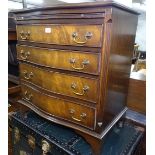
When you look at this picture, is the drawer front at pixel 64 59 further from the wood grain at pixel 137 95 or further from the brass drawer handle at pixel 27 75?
the wood grain at pixel 137 95

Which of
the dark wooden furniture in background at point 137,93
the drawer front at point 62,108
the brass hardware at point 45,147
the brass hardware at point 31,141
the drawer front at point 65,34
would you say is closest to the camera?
the drawer front at point 65,34

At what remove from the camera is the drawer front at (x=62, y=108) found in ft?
3.57

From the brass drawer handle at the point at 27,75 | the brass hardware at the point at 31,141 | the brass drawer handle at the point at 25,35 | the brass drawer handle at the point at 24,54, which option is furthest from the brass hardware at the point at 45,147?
the brass drawer handle at the point at 25,35

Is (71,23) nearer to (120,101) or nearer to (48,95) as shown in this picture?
(48,95)

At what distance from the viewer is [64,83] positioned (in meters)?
1.16

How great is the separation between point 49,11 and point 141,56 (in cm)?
122

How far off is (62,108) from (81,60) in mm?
373

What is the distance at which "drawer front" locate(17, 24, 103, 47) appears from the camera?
95 centimetres

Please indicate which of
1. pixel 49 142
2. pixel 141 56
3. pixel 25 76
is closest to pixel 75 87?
pixel 49 142

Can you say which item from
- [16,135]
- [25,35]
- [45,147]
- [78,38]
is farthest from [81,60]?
[16,135]

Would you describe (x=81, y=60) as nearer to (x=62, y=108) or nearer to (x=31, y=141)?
(x=62, y=108)

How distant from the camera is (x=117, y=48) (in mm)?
1044

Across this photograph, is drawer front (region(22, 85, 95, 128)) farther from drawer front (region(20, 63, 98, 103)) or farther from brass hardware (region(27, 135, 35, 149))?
brass hardware (region(27, 135, 35, 149))
